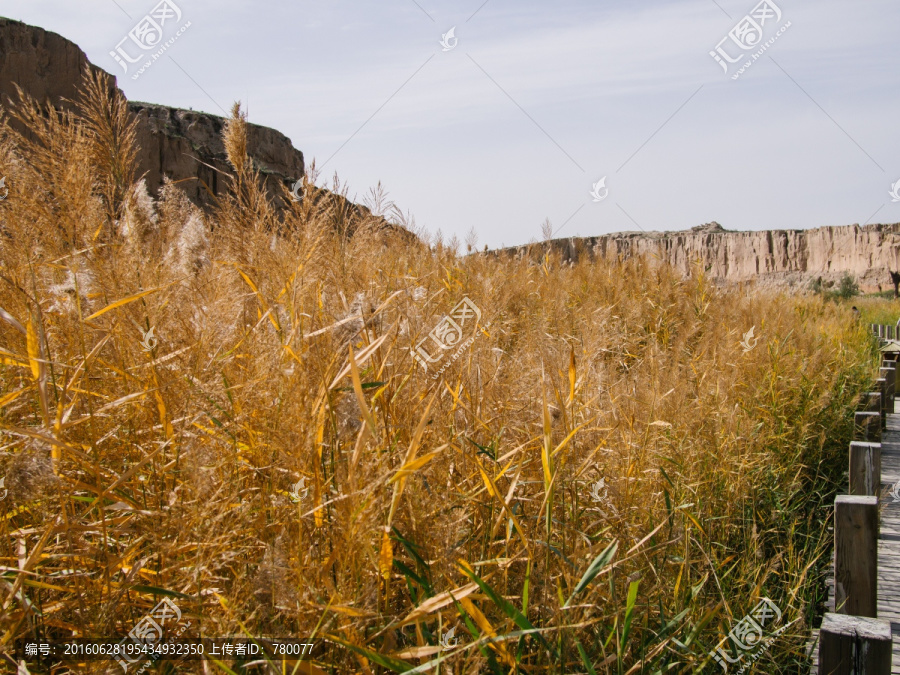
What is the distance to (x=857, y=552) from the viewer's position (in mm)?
2229

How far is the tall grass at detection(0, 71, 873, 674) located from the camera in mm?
1214

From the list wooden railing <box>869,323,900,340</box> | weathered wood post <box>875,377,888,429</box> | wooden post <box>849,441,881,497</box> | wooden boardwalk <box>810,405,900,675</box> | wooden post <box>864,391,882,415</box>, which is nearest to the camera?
wooden boardwalk <box>810,405,900,675</box>

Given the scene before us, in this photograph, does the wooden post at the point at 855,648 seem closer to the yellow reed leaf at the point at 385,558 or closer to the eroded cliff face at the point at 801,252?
the yellow reed leaf at the point at 385,558

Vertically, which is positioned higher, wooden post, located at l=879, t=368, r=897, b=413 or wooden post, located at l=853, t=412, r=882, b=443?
wooden post, located at l=879, t=368, r=897, b=413

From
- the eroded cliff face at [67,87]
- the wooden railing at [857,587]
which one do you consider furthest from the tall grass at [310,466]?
the eroded cliff face at [67,87]

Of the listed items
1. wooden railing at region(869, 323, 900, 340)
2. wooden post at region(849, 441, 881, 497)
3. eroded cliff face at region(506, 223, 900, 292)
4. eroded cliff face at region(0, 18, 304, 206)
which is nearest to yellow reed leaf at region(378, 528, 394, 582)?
wooden post at region(849, 441, 881, 497)

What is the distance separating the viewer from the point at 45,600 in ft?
4.52

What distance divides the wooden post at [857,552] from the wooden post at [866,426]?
6.72 ft

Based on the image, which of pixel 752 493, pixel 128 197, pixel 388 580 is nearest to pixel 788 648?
pixel 752 493

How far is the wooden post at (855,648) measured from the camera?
1634 mm

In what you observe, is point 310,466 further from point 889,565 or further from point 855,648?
point 889,565

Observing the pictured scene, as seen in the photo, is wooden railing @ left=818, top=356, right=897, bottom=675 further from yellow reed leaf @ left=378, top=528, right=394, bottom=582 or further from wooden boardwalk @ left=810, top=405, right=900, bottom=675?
yellow reed leaf @ left=378, top=528, right=394, bottom=582

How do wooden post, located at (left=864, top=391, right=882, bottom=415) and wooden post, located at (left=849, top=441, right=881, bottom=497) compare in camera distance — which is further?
wooden post, located at (left=864, top=391, right=882, bottom=415)

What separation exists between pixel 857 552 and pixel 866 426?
85.0 inches
